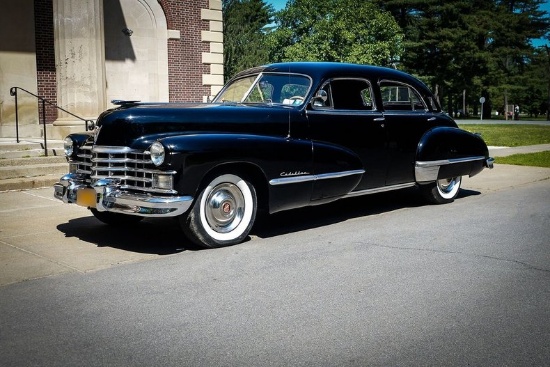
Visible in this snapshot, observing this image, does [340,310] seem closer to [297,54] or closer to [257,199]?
[257,199]

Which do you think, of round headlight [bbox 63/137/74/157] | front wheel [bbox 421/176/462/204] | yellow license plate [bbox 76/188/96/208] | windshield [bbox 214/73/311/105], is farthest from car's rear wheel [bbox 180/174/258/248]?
front wheel [bbox 421/176/462/204]

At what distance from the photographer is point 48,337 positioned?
11.4 feet

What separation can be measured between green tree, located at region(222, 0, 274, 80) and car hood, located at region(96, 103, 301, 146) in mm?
39646

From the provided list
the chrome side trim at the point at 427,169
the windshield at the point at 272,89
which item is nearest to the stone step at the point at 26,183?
the windshield at the point at 272,89

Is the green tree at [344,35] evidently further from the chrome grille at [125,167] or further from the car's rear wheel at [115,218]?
the chrome grille at [125,167]

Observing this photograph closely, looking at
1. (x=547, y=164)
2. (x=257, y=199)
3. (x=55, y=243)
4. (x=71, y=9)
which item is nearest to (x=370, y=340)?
(x=257, y=199)

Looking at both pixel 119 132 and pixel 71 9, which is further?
pixel 71 9

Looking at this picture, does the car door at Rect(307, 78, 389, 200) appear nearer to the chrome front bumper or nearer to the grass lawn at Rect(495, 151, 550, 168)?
the chrome front bumper

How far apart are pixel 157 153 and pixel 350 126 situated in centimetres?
254

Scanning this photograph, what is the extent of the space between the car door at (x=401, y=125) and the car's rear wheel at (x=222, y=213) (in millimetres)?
2258

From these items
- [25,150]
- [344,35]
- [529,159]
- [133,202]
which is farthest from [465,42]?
[133,202]

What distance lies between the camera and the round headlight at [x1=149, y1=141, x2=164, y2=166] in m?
5.21

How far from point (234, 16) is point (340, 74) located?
5916 centimetres

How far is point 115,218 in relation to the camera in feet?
22.3
